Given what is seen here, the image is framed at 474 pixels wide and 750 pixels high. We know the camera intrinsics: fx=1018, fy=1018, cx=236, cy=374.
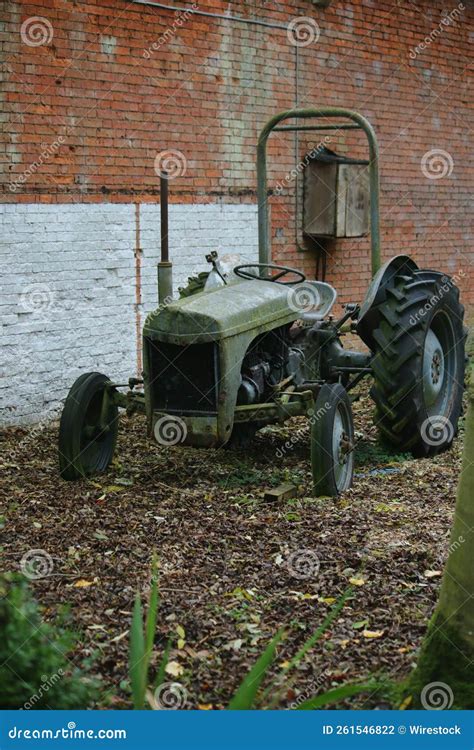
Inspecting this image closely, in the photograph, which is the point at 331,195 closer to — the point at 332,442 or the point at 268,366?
the point at 268,366

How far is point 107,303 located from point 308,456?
268 centimetres

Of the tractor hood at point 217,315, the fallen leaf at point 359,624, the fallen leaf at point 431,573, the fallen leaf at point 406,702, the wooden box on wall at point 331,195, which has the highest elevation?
the wooden box on wall at point 331,195

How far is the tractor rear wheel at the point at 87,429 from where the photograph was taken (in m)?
6.20

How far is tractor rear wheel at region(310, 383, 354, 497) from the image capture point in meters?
5.68

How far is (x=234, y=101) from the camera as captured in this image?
991 cm

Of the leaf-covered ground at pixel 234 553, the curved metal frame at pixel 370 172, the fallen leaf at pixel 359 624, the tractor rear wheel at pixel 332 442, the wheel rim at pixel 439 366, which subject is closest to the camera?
the leaf-covered ground at pixel 234 553

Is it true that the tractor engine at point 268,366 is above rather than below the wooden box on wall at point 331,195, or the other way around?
below

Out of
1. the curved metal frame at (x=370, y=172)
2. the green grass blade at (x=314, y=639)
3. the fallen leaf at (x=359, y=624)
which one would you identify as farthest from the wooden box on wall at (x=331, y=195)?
the fallen leaf at (x=359, y=624)

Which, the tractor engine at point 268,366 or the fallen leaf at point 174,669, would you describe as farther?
the tractor engine at point 268,366

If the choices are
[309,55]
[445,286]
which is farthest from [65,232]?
[309,55]

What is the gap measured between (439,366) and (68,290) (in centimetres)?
315

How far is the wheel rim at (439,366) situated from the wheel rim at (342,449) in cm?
95

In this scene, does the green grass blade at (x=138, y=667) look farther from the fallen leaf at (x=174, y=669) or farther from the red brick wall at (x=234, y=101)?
the red brick wall at (x=234, y=101)

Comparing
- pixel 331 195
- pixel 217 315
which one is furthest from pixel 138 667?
pixel 331 195
